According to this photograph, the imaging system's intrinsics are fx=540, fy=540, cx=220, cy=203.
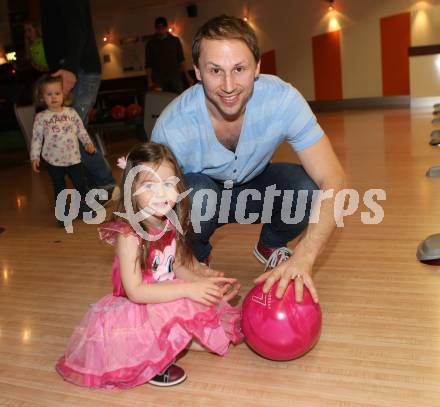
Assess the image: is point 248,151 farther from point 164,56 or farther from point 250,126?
point 164,56

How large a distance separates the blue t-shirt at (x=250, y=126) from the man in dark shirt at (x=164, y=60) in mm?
4623

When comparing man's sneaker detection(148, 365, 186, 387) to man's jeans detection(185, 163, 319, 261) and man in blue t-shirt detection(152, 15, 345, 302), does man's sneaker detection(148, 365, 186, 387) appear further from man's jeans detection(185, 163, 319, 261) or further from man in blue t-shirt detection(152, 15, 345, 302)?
man's jeans detection(185, 163, 319, 261)

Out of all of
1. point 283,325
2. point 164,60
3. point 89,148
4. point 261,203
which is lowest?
point 283,325

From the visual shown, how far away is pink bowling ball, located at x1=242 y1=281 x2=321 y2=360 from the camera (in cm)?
120

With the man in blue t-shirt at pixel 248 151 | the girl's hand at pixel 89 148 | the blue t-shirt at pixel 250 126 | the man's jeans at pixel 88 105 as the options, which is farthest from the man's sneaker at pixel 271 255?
the man's jeans at pixel 88 105

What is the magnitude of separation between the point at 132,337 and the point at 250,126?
0.68 m

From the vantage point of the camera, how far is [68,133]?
2838 millimetres

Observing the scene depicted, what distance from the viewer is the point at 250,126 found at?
5.07ft

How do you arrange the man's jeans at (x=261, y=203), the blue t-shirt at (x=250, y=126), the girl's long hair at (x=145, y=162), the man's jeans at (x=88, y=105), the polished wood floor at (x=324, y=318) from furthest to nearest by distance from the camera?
the man's jeans at (x=88, y=105) → the man's jeans at (x=261, y=203) → the blue t-shirt at (x=250, y=126) → the girl's long hair at (x=145, y=162) → the polished wood floor at (x=324, y=318)

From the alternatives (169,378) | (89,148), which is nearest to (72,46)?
(89,148)

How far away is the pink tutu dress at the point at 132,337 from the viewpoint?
1.20 meters

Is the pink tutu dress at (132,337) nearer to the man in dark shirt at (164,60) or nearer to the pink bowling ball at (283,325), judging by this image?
the pink bowling ball at (283,325)

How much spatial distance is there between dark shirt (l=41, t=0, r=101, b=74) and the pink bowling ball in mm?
2002

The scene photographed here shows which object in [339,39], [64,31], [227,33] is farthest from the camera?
[339,39]
